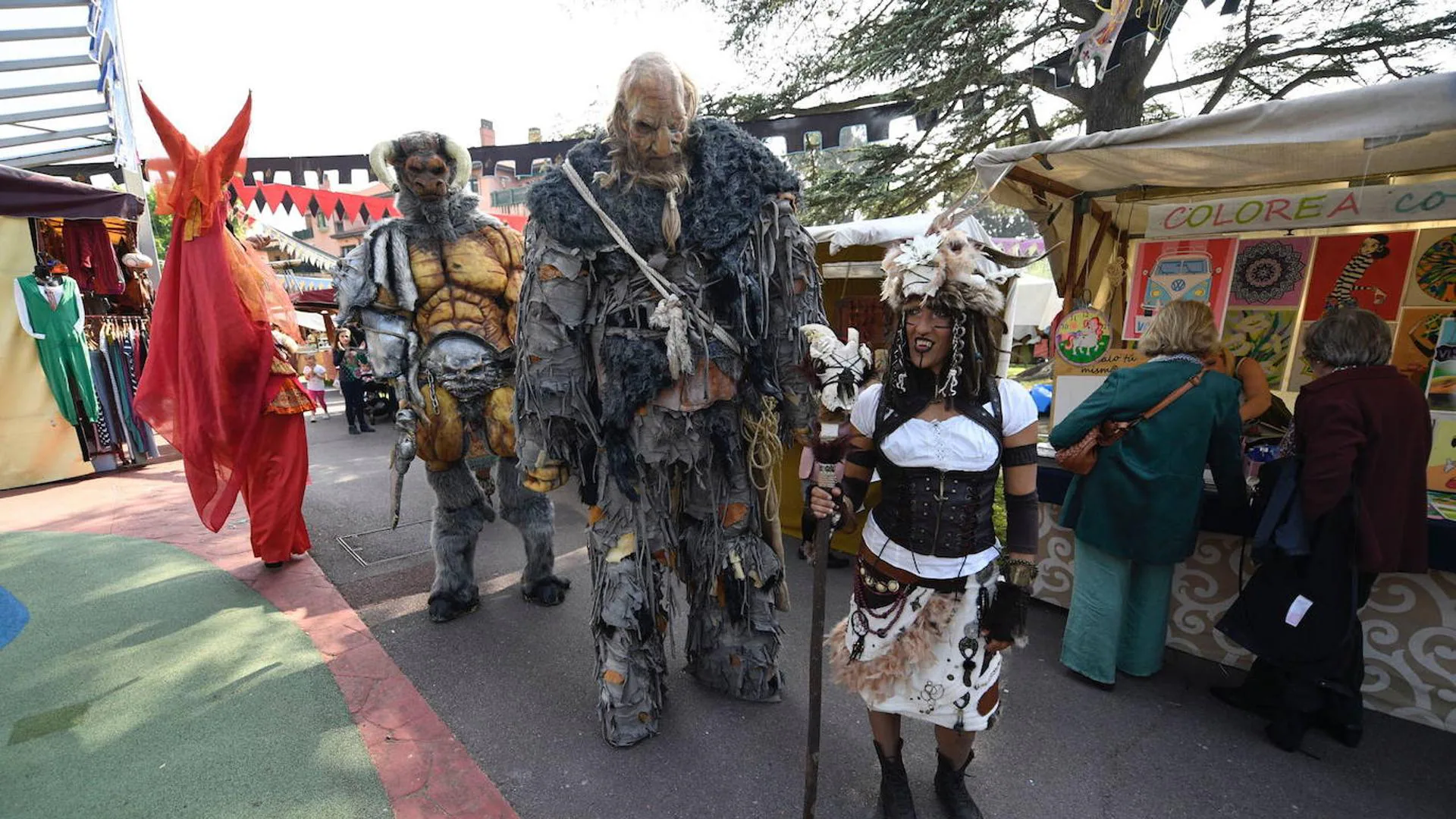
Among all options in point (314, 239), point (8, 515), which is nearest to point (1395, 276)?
point (8, 515)

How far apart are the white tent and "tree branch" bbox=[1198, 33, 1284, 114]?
4.05 meters

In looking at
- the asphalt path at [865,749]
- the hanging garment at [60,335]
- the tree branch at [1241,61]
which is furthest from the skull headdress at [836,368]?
the hanging garment at [60,335]

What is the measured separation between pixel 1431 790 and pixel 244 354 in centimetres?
568

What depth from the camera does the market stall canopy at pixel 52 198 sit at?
18.0 feet

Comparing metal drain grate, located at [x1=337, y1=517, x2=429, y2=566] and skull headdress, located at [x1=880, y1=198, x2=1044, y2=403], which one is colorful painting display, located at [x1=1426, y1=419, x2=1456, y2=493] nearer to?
skull headdress, located at [x1=880, y1=198, x2=1044, y2=403]

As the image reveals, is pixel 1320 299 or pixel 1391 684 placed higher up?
pixel 1320 299

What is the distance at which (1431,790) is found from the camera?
212 centimetres

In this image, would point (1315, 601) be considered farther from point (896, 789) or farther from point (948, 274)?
point (948, 274)

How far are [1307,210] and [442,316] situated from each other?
4407 millimetres

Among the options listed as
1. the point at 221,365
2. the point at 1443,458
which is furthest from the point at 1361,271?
the point at 221,365

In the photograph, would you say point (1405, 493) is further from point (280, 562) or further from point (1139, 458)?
point (280, 562)

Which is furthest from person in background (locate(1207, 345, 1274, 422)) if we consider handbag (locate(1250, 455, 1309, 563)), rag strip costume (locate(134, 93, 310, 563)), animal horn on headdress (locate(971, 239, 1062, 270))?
rag strip costume (locate(134, 93, 310, 563))

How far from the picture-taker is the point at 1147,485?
2486mm

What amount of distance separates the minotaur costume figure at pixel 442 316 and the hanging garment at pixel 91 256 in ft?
19.9
